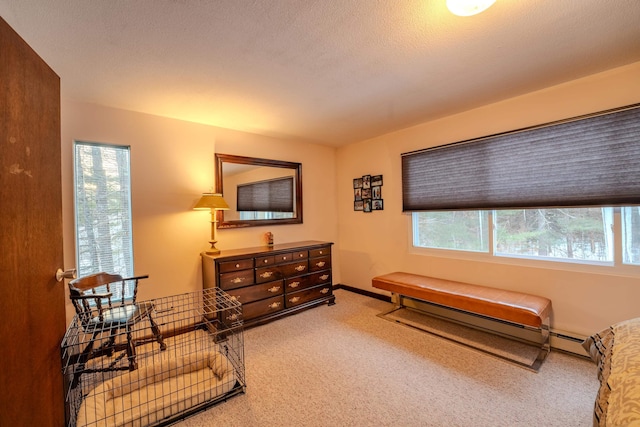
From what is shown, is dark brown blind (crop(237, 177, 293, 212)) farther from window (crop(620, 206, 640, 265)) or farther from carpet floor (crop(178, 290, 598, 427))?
window (crop(620, 206, 640, 265))

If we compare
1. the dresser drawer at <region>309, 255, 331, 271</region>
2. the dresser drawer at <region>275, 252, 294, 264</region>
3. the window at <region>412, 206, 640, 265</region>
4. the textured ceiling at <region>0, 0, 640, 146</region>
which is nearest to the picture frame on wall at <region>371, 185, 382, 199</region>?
the window at <region>412, 206, 640, 265</region>

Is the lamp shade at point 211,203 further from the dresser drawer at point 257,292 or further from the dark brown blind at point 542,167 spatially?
the dark brown blind at point 542,167

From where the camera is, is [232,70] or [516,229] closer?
[232,70]

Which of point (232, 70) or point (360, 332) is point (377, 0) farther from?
point (360, 332)

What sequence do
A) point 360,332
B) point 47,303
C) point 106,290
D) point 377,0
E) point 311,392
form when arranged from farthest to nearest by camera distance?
point 360,332 < point 106,290 < point 311,392 < point 377,0 < point 47,303

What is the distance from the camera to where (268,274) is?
3127 millimetres

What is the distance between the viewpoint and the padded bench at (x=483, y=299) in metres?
2.18

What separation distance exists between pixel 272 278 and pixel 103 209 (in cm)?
184

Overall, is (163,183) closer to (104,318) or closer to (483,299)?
(104,318)

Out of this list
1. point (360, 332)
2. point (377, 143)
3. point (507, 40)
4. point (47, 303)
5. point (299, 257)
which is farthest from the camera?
point (377, 143)

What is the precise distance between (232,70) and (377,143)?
2439 mm

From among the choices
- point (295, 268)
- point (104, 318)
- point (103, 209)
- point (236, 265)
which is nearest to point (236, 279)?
point (236, 265)

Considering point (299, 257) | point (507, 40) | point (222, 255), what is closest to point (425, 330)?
point (299, 257)

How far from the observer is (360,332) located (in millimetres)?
2844
